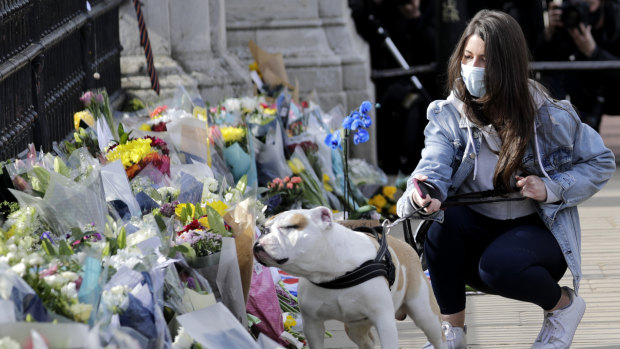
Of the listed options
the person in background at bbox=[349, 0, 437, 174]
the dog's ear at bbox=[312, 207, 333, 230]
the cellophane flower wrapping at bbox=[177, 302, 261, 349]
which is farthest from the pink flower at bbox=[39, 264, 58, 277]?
the person in background at bbox=[349, 0, 437, 174]

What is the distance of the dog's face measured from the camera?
330 cm

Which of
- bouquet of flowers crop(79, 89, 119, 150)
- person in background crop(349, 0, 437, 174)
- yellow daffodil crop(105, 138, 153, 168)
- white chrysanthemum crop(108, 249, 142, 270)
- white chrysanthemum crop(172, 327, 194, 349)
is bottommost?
person in background crop(349, 0, 437, 174)

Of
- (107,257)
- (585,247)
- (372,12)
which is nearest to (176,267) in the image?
(107,257)

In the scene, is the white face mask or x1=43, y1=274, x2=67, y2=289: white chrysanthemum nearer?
x1=43, y1=274, x2=67, y2=289: white chrysanthemum

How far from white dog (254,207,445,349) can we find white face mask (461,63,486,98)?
725 mm

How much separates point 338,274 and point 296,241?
214 millimetres

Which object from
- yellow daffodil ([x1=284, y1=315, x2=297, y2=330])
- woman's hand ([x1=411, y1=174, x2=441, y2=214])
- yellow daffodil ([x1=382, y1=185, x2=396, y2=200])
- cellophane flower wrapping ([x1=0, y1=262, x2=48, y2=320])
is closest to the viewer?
cellophane flower wrapping ([x1=0, y1=262, x2=48, y2=320])

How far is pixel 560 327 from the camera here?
4145 mm

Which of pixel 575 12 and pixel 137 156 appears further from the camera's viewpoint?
pixel 575 12

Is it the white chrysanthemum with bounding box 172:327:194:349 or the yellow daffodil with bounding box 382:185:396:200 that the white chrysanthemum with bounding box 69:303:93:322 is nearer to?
the white chrysanthemum with bounding box 172:327:194:349

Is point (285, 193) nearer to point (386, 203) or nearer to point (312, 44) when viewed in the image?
point (386, 203)

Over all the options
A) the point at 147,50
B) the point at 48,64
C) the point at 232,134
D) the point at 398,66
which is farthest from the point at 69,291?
the point at 398,66

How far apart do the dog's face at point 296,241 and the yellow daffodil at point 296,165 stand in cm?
339

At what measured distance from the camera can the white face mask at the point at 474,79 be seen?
4109 mm
